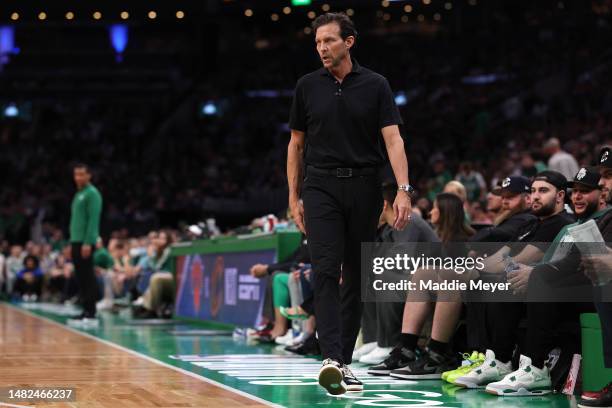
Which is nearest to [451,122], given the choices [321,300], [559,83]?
[559,83]

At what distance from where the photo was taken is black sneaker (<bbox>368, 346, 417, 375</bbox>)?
650 centimetres

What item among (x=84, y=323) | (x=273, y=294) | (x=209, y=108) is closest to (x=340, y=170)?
(x=273, y=294)

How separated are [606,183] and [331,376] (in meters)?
1.58

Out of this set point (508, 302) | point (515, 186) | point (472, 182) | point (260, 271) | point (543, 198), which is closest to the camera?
point (508, 302)

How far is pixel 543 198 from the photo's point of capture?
593cm

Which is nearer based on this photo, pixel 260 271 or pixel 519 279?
pixel 519 279

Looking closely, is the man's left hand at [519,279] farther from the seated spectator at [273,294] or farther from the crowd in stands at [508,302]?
the seated spectator at [273,294]

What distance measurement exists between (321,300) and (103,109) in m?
29.2

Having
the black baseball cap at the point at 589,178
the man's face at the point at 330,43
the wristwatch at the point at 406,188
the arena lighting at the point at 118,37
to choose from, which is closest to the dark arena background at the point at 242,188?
the black baseball cap at the point at 589,178

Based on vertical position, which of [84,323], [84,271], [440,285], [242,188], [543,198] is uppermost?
[242,188]

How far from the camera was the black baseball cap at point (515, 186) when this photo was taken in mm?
6621

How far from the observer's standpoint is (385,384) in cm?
595

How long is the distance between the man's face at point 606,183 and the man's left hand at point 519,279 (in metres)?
0.54

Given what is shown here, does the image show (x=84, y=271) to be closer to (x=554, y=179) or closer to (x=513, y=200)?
(x=513, y=200)
